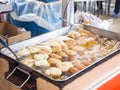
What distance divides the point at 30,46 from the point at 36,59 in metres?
0.19

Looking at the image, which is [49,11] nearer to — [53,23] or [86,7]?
[53,23]

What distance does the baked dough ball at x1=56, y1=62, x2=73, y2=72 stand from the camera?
1201 millimetres

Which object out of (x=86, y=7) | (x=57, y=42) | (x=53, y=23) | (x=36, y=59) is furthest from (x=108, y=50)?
(x=86, y=7)

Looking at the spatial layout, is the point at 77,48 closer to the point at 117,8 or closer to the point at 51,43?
the point at 51,43

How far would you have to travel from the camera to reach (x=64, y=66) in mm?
1223

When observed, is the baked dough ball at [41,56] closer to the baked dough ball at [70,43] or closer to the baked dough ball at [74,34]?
the baked dough ball at [70,43]

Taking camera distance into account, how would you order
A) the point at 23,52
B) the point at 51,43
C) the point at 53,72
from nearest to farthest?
1. the point at 53,72
2. the point at 23,52
3. the point at 51,43

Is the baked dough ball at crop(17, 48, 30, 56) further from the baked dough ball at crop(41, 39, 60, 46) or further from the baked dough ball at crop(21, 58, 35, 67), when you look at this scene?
the baked dough ball at crop(41, 39, 60, 46)

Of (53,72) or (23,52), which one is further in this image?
(23,52)

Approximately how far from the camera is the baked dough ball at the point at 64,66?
3.94 ft

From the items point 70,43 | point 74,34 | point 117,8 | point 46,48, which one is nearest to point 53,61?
point 46,48

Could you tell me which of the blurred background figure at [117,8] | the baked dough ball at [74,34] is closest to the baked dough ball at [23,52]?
the baked dough ball at [74,34]

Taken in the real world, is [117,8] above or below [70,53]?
below

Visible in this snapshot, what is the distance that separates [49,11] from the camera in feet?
9.34
